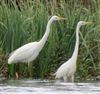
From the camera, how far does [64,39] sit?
1599cm

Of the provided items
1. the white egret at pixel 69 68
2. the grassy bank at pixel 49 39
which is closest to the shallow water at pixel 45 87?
the white egret at pixel 69 68

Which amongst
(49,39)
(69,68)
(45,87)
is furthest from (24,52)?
(45,87)

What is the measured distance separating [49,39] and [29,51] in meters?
0.62

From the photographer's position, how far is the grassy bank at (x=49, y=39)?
1552 cm

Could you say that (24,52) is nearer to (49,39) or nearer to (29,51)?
(29,51)

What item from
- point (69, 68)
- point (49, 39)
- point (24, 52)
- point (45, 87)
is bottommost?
point (45, 87)

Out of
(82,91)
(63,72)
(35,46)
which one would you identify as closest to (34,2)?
(35,46)

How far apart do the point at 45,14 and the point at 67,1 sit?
165 cm

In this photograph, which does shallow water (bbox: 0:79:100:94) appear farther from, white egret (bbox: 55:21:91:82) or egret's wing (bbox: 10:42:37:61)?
egret's wing (bbox: 10:42:37:61)

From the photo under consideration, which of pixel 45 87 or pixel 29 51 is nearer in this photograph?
pixel 45 87

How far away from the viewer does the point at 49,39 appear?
1603 centimetres

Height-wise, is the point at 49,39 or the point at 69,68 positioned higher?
the point at 49,39

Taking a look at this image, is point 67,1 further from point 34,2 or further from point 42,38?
point 42,38

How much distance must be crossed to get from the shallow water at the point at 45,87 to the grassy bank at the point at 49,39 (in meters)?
1.01
